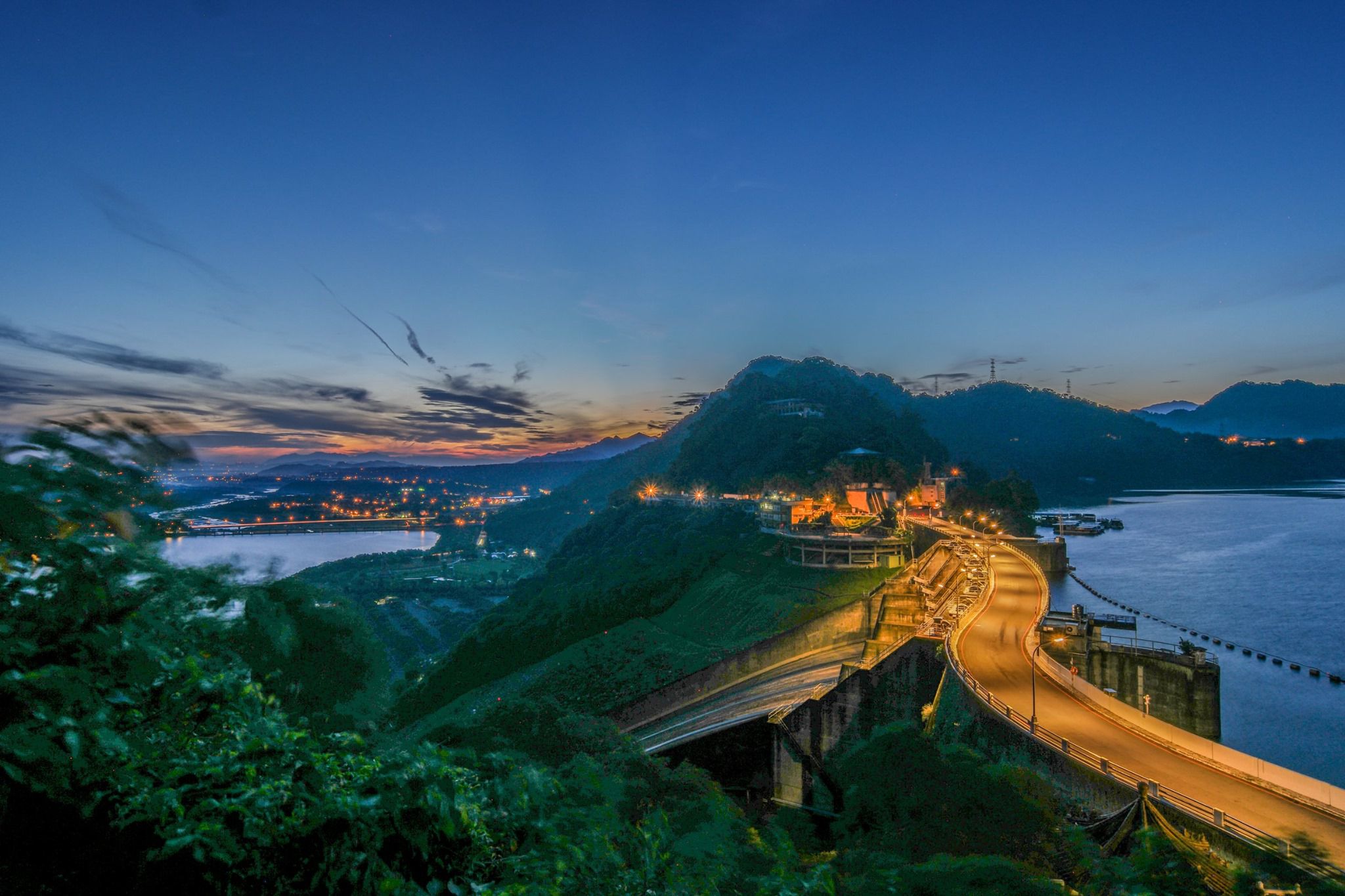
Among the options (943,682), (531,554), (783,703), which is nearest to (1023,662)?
(943,682)

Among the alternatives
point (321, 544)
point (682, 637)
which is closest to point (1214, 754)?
point (682, 637)

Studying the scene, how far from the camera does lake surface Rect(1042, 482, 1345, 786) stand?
3102cm

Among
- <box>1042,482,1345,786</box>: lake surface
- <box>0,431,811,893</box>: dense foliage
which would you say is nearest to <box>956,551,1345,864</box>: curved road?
<box>1042,482,1345,786</box>: lake surface

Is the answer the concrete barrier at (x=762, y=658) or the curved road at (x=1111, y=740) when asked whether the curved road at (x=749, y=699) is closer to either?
the concrete barrier at (x=762, y=658)

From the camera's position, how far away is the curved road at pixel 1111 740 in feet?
39.9

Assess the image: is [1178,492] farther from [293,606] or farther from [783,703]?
[293,606]

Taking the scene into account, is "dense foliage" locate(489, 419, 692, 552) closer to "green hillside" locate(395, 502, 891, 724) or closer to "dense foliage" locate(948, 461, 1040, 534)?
"green hillside" locate(395, 502, 891, 724)

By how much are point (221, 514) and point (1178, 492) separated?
697 feet

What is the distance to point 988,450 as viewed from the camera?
583 feet

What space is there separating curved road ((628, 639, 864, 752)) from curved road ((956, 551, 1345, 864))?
6579 mm

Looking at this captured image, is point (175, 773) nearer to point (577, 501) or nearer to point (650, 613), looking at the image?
point (650, 613)

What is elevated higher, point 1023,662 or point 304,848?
point 304,848

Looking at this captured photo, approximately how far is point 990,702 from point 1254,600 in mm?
52489

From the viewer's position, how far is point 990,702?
58.6 feet
